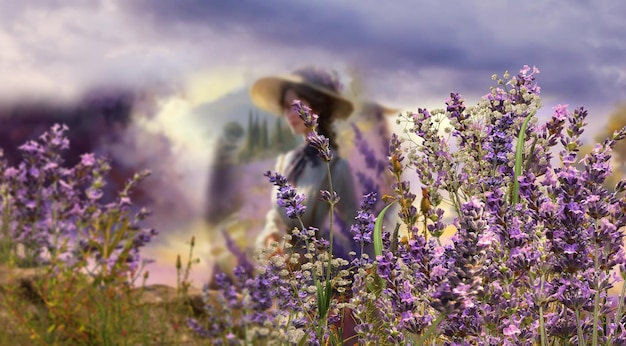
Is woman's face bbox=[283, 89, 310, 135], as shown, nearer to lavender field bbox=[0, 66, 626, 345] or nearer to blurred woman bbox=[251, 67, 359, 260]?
blurred woman bbox=[251, 67, 359, 260]

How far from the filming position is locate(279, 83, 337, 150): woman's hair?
20.7ft

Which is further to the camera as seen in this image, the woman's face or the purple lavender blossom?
the woman's face

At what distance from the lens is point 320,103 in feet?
21.6

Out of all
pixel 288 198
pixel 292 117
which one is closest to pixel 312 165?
pixel 292 117

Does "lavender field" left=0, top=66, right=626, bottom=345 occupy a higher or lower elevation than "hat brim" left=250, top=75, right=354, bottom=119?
lower

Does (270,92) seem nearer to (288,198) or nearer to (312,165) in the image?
(312,165)

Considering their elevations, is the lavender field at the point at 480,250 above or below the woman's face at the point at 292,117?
below

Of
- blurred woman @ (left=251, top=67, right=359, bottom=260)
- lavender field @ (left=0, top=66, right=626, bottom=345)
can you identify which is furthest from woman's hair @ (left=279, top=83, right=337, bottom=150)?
lavender field @ (left=0, top=66, right=626, bottom=345)

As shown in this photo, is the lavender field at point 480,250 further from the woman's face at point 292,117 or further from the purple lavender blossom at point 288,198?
the woman's face at point 292,117

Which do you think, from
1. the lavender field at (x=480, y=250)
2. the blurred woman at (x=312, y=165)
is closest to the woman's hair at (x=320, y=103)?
the blurred woman at (x=312, y=165)

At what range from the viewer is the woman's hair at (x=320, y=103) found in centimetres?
631

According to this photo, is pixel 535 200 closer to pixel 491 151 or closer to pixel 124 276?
pixel 491 151

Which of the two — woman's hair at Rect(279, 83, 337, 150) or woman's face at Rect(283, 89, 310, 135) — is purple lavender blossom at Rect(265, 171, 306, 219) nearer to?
woman's hair at Rect(279, 83, 337, 150)

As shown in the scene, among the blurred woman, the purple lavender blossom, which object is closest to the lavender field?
the purple lavender blossom
